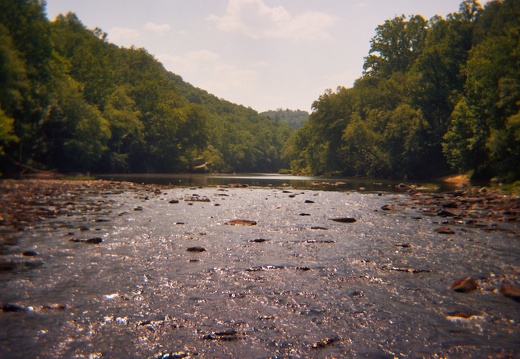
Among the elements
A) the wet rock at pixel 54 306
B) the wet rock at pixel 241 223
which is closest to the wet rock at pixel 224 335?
the wet rock at pixel 54 306

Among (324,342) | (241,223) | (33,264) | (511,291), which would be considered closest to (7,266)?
(33,264)

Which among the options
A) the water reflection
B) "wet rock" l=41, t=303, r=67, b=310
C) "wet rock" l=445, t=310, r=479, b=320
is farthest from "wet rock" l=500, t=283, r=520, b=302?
the water reflection

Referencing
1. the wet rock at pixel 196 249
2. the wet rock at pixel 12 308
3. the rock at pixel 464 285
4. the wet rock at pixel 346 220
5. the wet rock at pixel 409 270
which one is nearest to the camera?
the wet rock at pixel 12 308

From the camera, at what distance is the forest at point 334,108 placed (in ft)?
140

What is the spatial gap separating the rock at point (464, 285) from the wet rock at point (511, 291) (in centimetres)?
50

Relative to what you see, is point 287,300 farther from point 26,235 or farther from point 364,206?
point 364,206

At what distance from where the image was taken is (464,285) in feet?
27.4

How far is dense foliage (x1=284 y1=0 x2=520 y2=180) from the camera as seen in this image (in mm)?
42094

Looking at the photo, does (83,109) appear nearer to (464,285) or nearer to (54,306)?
(54,306)

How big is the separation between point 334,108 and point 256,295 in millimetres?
98389

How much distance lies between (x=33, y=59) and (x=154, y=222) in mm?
41247

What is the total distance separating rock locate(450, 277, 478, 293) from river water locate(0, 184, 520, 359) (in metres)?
0.15

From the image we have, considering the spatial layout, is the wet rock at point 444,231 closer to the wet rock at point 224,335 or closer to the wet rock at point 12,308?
the wet rock at point 224,335

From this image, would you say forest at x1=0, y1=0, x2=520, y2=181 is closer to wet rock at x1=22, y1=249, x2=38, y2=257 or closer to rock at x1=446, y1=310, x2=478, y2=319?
wet rock at x1=22, y1=249, x2=38, y2=257
